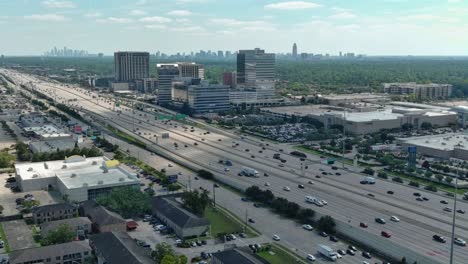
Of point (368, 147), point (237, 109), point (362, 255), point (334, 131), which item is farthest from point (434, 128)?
point (362, 255)

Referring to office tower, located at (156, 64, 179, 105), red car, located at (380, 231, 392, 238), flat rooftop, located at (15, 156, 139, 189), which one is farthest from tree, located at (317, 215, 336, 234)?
office tower, located at (156, 64, 179, 105)

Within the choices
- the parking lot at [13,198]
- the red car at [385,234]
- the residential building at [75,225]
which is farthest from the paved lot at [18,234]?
the red car at [385,234]

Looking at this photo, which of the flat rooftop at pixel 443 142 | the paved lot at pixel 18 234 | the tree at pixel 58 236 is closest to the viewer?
the tree at pixel 58 236

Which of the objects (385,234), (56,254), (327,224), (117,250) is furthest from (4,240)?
(385,234)

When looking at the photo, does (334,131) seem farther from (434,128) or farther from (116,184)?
(116,184)

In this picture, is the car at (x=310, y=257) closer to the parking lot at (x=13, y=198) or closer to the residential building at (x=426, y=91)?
the parking lot at (x=13, y=198)

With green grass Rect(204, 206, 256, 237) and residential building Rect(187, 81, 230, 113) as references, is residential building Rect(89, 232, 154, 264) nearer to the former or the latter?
green grass Rect(204, 206, 256, 237)
